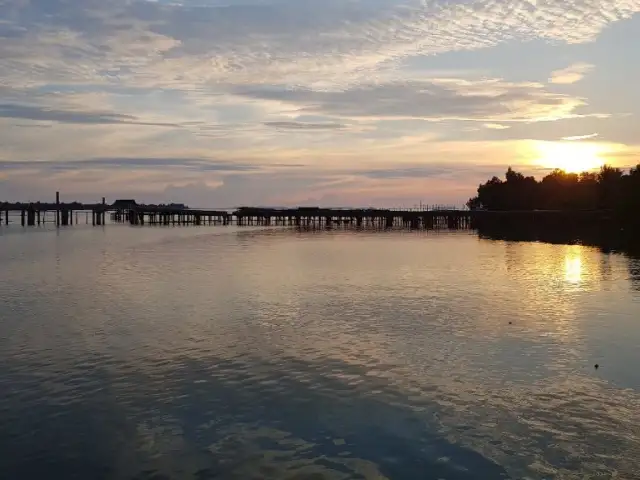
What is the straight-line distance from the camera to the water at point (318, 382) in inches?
494

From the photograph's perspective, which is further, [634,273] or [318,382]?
[634,273]

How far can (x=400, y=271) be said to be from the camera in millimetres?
45500

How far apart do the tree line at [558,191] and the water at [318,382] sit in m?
90.9

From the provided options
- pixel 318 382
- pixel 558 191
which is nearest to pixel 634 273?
pixel 318 382

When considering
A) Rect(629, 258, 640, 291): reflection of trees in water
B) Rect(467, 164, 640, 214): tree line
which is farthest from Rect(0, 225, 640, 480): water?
Rect(467, 164, 640, 214): tree line

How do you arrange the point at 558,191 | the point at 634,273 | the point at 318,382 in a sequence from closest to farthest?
the point at 318,382 → the point at 634,273 → the point at 558,191

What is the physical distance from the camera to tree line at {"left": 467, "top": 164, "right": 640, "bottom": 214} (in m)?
136

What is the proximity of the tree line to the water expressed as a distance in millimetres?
90904

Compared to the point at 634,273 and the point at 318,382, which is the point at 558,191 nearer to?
the point at 634,273

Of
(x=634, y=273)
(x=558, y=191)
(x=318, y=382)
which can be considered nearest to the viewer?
(x=318, y=382)

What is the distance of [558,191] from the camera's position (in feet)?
543

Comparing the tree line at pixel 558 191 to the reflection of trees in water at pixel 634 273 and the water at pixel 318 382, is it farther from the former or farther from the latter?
the water at pixel 318 382

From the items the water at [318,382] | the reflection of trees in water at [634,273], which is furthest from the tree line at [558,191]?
the water at [318,382]

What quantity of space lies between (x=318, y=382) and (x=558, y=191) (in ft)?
527
